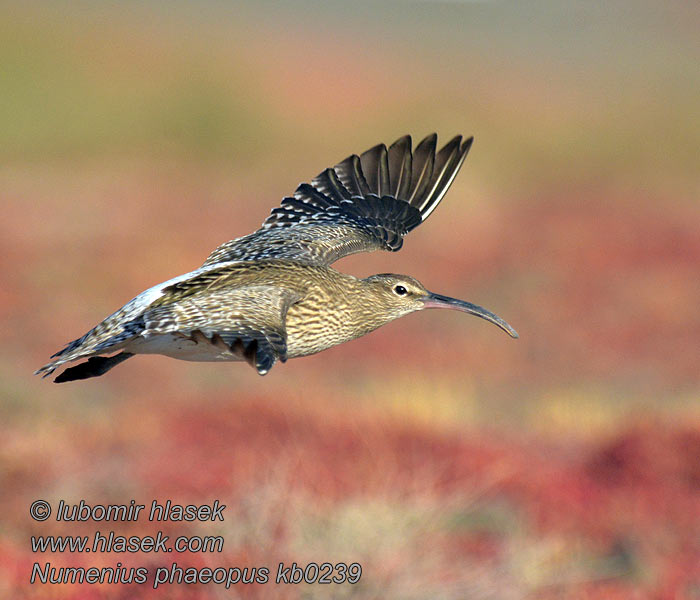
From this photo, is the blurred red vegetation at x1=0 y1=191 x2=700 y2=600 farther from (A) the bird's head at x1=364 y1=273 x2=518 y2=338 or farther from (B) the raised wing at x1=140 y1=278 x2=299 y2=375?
(B) the raised wing at x1=140 y1=278 x2=299 y2=375

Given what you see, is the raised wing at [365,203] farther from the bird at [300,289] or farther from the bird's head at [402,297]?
the bird's head at [402,297]

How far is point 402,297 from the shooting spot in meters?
5.87

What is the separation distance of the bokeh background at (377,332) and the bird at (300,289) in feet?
6.32

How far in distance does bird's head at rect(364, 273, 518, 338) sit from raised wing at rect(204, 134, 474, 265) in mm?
557

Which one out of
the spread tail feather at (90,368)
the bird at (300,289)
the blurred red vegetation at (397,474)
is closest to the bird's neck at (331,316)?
the bird at (300,289)

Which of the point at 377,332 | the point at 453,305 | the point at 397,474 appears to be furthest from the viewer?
the point at 377,332

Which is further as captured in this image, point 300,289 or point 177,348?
point 300,289

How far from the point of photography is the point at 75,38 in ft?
124

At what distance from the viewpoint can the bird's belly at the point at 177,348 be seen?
457 cm

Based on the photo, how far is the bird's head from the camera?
5.82 meters

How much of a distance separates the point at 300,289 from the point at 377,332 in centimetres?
1450

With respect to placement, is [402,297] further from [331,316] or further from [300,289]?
[300,289]

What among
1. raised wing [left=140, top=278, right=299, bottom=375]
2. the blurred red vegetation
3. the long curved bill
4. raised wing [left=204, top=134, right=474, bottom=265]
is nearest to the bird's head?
the long curved bill

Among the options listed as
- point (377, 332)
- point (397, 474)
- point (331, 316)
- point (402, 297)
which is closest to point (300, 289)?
point (331, 316)
